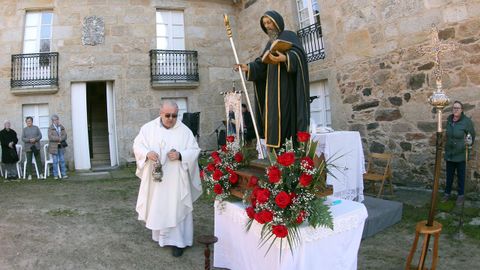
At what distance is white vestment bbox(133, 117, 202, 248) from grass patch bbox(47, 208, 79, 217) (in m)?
2.37

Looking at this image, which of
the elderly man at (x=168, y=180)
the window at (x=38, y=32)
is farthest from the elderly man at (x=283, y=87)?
the window at (x=38, y=32)

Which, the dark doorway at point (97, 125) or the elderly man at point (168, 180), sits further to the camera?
the dark doorway at point (97, 125)

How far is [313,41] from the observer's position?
9.39 meters

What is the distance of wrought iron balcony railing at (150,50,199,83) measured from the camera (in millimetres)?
11766

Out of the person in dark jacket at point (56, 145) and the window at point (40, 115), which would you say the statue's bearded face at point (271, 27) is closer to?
the person in dark jacket at point (56, 145)

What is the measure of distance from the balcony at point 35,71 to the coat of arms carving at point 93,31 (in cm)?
103

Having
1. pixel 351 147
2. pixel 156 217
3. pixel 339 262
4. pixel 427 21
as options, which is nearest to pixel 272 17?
pixel 339 262

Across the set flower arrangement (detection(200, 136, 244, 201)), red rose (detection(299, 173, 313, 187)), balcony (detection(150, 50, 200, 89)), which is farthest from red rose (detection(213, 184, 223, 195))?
balcony (detection(150, 50, 200, 89))

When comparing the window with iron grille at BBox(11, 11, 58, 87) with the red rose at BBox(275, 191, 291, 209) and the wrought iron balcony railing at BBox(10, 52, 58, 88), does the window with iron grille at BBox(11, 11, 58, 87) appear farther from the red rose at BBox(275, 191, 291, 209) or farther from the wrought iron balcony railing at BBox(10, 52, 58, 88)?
the red rose at BBox(275, 191, 291, 209)

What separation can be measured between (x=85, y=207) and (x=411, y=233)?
5156mm

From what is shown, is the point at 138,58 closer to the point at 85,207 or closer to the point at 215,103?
the point at 215,103

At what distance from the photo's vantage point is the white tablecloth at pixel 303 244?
277cm

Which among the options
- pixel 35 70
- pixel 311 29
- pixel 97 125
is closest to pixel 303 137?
pixel 311 29

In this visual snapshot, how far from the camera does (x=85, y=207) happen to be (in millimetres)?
A: 6512
